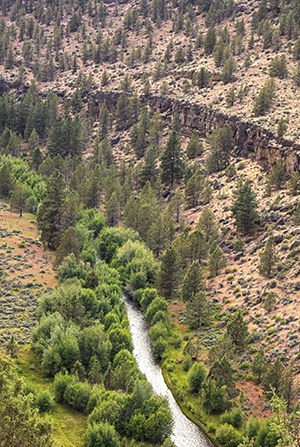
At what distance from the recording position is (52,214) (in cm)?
10606

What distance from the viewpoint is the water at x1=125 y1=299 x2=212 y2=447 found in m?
61.8

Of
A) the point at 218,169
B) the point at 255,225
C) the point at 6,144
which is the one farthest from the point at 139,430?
the point at 6,144

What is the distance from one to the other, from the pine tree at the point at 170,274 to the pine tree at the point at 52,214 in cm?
2320

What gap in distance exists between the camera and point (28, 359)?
218 ft

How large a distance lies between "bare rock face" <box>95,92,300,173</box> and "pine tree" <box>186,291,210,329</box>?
40009 millimetres

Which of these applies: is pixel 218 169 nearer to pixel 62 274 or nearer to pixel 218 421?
pixel 62 274

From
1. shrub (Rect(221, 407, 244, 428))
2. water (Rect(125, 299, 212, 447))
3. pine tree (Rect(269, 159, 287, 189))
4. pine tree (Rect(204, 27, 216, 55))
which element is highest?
pine tree (Rect(204, 27, 216, 55))

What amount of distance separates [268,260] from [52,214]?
42.8m

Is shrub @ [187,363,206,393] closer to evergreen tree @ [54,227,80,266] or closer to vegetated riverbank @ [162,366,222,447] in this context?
vegetated riverbank @ [162,366,222,447]

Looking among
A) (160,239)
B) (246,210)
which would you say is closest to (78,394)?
(160,239)

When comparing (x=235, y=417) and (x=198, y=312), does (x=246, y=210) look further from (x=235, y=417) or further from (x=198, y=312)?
(x=235, y=417)

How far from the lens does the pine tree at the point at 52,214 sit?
10450 centimetres

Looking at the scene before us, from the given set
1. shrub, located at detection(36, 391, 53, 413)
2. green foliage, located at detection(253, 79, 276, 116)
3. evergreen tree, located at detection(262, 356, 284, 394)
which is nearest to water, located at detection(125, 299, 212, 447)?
evergreen tree, located at detection(262, 356, 284, 394)

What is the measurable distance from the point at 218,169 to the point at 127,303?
49.3 meters
